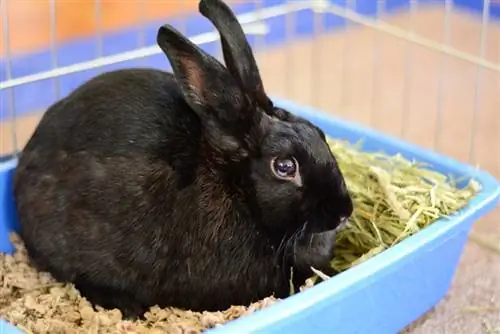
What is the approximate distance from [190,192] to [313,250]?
21cm

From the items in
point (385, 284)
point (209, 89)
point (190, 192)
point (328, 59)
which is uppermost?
point (209, 89)

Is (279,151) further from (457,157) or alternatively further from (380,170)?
(457,157)

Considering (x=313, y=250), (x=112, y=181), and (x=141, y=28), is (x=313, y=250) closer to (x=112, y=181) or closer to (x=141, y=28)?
(x=112, y=181)

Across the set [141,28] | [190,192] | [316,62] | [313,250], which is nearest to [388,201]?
[313,250]

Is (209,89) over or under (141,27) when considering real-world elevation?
over

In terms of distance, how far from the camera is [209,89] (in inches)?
52.4

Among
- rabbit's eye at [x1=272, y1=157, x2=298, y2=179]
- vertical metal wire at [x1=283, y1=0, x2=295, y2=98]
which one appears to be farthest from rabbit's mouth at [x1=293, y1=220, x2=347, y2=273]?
vertical metal wire at [x1=283, y1=0, x2=295, y2=98]

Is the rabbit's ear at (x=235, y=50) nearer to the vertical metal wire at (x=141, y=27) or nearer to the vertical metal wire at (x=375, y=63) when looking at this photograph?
the vertical metal wire at (x=141, y=27)

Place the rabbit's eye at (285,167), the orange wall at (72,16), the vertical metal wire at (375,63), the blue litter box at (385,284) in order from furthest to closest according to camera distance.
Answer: the orange wall at (72,16), the vertical metal wire at (375,63), the rabbit's eye at (285,167), the blue litter box at (385,284)

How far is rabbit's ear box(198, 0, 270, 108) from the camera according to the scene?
53.6 inches

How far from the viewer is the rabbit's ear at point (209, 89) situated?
1307mm

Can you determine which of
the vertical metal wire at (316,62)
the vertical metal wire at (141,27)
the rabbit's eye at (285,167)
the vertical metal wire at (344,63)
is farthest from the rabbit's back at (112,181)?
the vertical metal wire at (344,63)

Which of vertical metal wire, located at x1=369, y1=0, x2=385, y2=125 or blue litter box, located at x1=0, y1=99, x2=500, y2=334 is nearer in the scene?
blue litter box, located at x1=0, y1=99, x2=500, y2=334

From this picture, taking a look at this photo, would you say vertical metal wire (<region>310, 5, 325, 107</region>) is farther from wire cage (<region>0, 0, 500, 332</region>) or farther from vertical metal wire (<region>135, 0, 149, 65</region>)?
vertical metal wire (<region>135, 0, 149, 65</region>)
